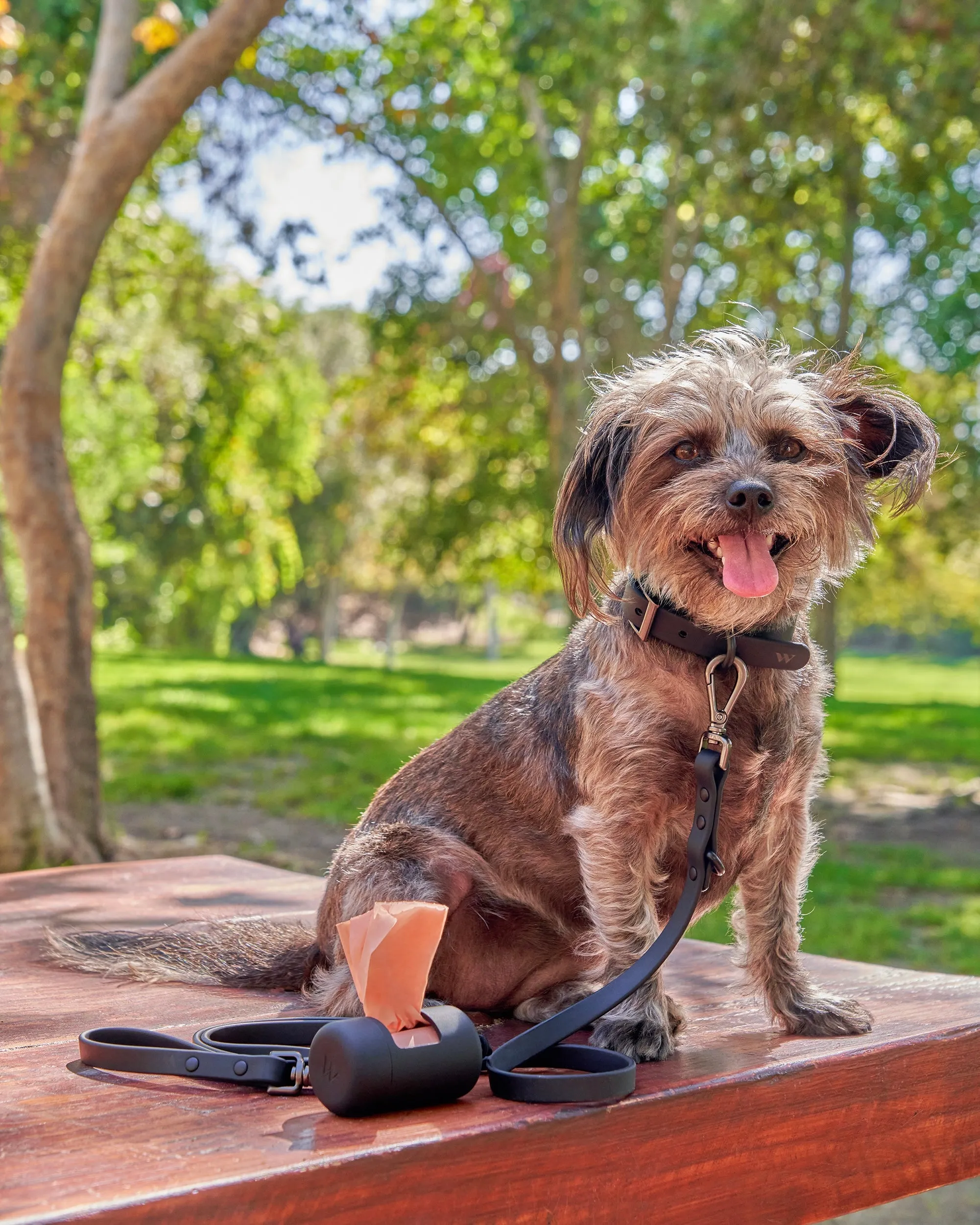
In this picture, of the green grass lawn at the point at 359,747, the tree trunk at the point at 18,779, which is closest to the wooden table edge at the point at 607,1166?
the green grass lawn at the point at 359,747

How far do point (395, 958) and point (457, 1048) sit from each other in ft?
0.63

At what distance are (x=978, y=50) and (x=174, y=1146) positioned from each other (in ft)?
34.4

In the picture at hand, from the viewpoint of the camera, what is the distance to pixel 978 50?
9.83m

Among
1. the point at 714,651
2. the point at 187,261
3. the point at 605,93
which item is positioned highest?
the point at 605,93

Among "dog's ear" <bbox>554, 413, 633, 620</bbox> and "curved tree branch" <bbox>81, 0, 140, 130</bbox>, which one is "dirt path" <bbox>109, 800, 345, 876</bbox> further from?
"dog's ear" <bbox>554, 413, 633, 620</bbox>

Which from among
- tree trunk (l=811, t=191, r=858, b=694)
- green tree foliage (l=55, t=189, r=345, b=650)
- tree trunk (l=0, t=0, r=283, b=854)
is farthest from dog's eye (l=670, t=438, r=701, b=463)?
tree trunk (l=811, t=191, r=858, b=694)

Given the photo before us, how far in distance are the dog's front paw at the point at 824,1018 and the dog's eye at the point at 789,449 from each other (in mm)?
1238

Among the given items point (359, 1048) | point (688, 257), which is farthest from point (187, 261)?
point (359, 1048)

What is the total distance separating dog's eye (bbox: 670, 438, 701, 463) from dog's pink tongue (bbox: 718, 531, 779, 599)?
21 cm

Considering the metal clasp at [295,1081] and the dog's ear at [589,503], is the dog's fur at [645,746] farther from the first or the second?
the metal clasp at [295,1081]

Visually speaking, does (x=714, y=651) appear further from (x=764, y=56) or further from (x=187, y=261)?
(x=187, y=261)

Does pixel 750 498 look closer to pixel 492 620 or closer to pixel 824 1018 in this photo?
pixel 824 1018

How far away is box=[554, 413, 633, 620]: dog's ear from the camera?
2.68 m

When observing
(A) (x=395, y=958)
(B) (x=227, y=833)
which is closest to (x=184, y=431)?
(B) (x=227, y=833)
